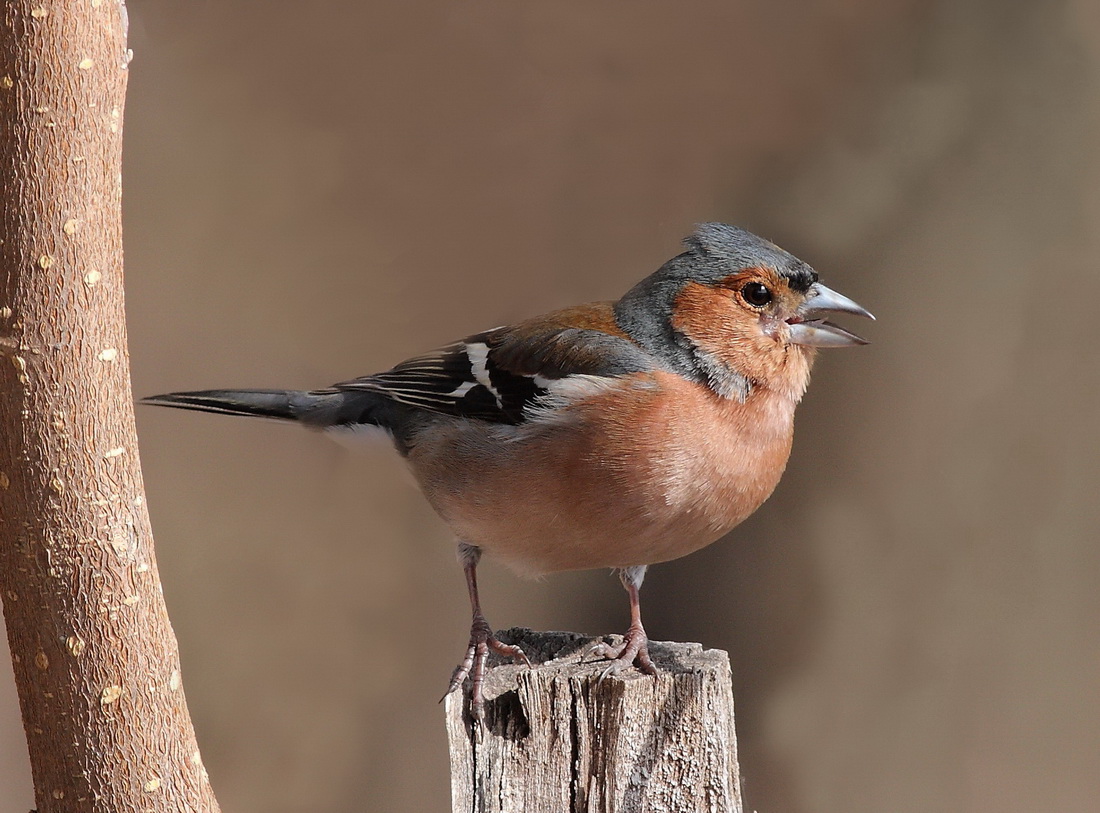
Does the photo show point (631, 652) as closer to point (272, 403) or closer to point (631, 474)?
point (631, 474)

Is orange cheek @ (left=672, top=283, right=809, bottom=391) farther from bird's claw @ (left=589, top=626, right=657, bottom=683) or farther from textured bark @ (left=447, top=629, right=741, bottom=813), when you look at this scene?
textured bark @ (left=447, top=629, right=741, bottom=813)

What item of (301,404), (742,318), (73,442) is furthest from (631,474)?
(73,442)

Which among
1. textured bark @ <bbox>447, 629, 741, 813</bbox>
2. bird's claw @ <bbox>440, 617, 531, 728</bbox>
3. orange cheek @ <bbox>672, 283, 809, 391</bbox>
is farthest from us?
orange cheek @ <bbox>672, 283, 809, 391</bbox>

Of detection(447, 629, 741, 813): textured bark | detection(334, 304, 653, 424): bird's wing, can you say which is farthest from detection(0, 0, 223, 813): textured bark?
detection(334, 304, 653, 424): bird's wing

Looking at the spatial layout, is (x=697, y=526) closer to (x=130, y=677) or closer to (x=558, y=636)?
(x=558, y=636)

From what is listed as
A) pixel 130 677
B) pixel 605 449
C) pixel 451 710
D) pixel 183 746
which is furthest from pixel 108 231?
pixel 605 449

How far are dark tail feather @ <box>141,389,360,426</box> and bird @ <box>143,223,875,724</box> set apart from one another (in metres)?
0.03

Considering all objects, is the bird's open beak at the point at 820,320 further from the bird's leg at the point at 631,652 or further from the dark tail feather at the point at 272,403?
the dark tail feather at the point at 272,403

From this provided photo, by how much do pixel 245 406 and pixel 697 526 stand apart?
1508 mm

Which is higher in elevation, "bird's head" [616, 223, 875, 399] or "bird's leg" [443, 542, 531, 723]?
"bird's head" [616, 223, 875, 399]

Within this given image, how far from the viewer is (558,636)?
9.36 ft

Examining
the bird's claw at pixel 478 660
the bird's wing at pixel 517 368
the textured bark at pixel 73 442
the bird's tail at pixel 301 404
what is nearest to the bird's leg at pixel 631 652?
the bird's claw at pixel 478 660

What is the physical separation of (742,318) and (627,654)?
96 cm

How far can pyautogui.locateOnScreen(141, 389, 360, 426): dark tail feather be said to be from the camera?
132 inches
